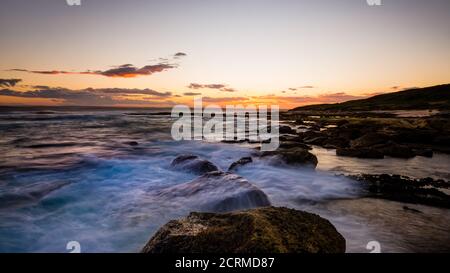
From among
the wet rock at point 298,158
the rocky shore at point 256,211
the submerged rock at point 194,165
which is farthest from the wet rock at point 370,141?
the submerged rock at point 194,165

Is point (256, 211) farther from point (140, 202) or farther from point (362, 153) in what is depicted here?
point (362, 153)

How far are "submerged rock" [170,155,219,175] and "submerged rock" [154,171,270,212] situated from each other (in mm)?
1904

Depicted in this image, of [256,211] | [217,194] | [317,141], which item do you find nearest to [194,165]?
[217,194]

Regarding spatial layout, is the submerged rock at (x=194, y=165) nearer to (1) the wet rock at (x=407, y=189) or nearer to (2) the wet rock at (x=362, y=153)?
(1) the wet rock at (x=407, y=189)

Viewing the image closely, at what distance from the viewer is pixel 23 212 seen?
23.9 feet

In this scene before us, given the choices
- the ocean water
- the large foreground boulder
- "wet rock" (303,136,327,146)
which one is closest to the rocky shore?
the large foreground boulder

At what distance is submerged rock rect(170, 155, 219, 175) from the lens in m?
A: 10.3

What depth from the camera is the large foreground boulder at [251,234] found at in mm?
3504

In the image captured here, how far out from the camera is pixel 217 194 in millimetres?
6922

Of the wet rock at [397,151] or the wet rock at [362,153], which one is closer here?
the wet rock at [362,153]

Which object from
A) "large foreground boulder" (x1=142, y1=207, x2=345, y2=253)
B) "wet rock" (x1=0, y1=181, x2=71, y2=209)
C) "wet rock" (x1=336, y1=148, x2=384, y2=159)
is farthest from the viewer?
"wet rock" (x1=336, y1=148, x2=384, y2=159)

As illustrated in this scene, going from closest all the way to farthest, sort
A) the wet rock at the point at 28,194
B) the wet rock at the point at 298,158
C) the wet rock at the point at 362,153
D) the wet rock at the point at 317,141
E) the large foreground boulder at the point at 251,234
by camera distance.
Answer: the large foreground boulder at the point at 251,234, the wet rock at the point at 28,194, the wet rock at the point at 298,158, the wet rock at the point at 362,153, the wet rock at the point at 317,141

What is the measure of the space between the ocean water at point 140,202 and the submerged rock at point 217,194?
0.24 meters

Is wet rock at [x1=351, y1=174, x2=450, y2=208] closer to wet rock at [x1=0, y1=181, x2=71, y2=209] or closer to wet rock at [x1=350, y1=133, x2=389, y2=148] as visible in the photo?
wet rock at [x1=350, y1=133, x2=389, y2=148]
